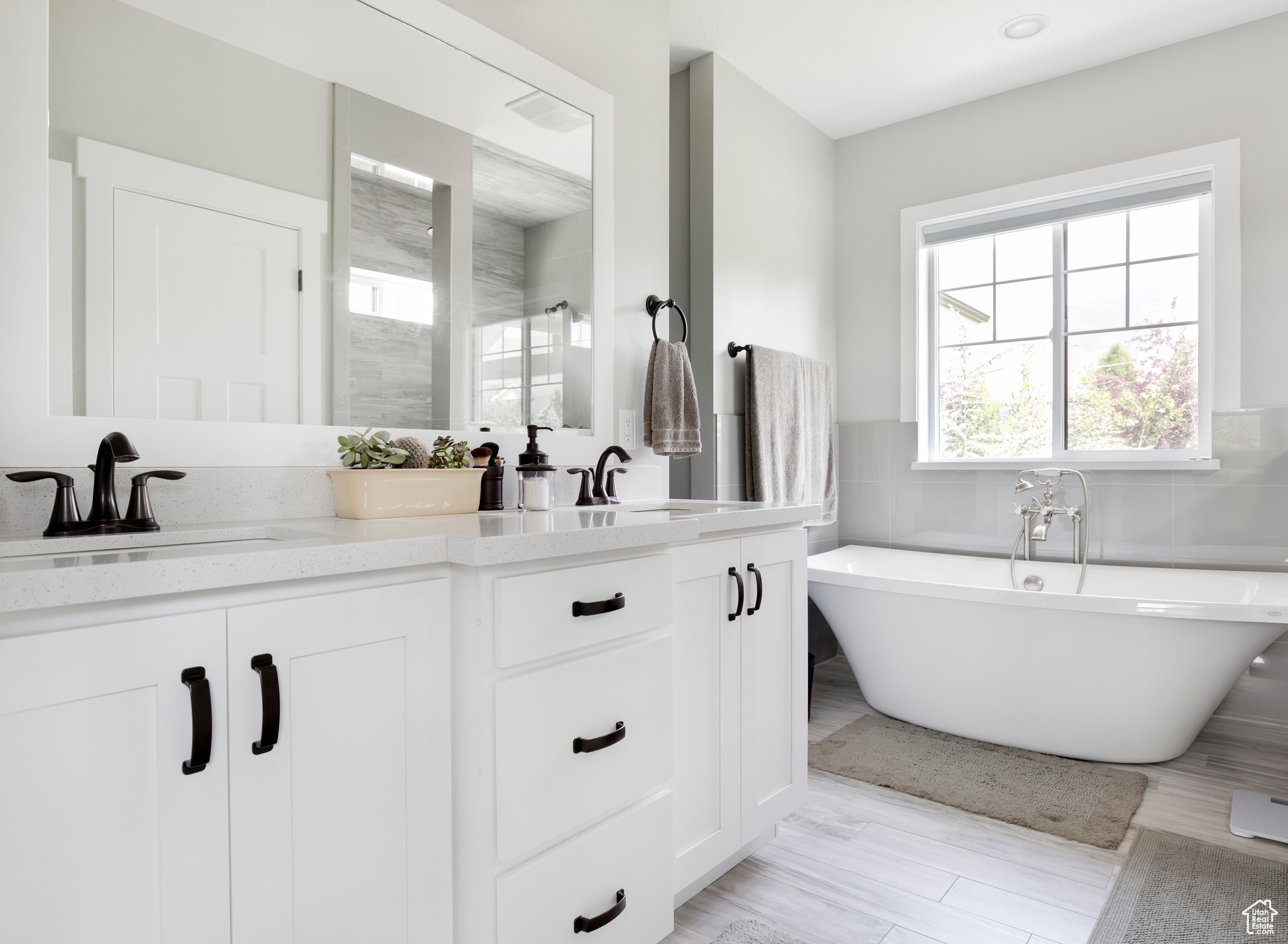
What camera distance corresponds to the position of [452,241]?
182 cm

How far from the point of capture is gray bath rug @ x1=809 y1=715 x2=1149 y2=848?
6.77 ft

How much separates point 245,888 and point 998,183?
3.67 metres

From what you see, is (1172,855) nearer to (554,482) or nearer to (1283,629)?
(1283,629)

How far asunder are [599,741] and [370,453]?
73 cm

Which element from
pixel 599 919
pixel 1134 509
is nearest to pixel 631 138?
pixel 599 919

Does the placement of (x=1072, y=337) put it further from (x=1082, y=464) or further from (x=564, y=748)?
(x=564, y=748)

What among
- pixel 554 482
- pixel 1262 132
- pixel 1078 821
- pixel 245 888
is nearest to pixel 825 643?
pixel 1078 821

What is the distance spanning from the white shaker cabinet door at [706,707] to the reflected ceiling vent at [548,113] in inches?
50.1

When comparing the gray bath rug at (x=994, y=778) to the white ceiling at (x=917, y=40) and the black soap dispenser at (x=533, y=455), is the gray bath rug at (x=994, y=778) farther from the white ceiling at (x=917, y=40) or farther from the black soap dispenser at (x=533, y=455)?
the white ceiling at (x=917, y=40)

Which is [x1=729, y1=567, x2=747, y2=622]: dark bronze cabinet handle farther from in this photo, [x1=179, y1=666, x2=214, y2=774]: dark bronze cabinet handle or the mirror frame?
[x1=179, y1=666, x2=214, y2=774]: dark bronze cabinet handle

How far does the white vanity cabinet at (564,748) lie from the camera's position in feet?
3.60

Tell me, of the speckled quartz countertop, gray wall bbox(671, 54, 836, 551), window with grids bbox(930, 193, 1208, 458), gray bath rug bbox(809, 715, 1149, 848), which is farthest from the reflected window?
window with grids bbox(930, 193, 1208, 458)

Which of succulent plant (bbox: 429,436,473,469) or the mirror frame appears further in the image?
succulent plant (bbox: 429,436,473,469)

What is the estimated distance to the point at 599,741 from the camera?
1.25 m
